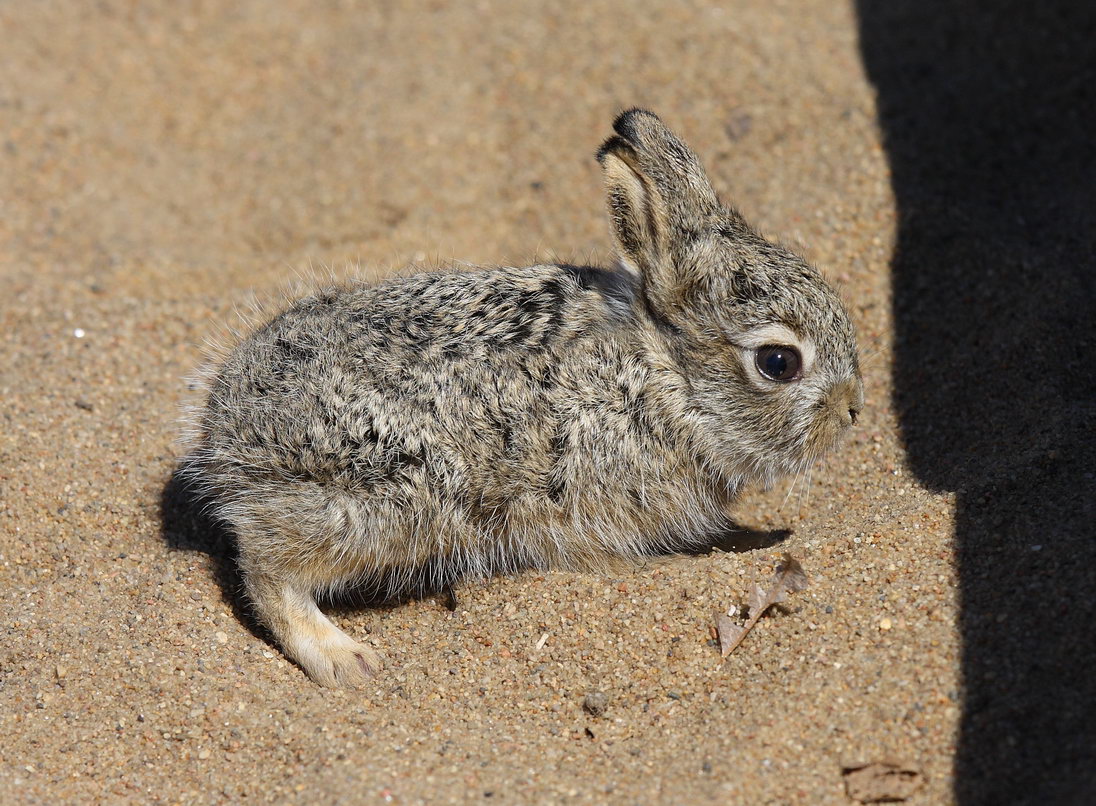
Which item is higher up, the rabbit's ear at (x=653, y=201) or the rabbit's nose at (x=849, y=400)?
the rabbit's ear at (x=653, y=201)

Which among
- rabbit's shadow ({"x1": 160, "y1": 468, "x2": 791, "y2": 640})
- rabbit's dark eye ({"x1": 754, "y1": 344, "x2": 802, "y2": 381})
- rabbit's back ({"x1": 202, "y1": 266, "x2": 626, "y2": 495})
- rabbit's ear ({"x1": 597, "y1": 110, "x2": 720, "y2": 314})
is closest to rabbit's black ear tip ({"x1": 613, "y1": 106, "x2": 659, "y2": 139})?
rabbit's ear ({"x1": 597, "y1": 110, "x2": 720, "y2": 314})

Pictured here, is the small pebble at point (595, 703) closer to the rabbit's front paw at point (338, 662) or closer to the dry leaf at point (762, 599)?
the dry leaf at point (762, 599)

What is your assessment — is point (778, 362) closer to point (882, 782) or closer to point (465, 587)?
point (465, 587)

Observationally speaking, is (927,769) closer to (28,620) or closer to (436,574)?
(436,574)

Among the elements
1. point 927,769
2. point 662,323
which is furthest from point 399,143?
point 927,769

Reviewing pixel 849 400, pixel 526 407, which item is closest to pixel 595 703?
pixel 526 407

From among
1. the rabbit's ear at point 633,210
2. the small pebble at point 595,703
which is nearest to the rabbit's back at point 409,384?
the rabbit's ear at point 633,210
